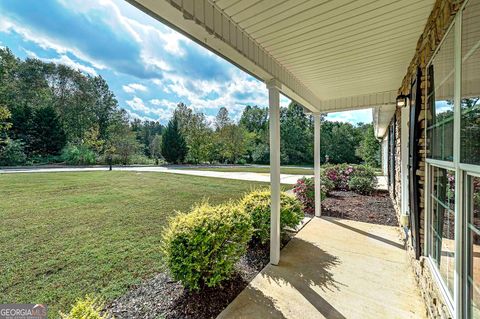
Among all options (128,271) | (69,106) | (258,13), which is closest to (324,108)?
(258,13)

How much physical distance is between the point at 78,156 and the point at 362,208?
94.3 feet

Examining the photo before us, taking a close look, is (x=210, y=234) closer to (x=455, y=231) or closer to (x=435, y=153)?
(x=455, y=231)

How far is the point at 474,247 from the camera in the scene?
50.1 inches

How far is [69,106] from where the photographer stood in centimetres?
3073

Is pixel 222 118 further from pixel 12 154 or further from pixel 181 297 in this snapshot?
pixel 181 297

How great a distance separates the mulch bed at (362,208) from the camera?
573cm

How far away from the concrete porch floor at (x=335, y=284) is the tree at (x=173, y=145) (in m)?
28.3

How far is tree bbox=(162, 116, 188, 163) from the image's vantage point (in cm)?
3039

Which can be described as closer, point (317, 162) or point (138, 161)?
point (317, 162)

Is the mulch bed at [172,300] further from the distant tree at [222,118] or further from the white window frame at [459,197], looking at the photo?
the distant tree at [222,118]

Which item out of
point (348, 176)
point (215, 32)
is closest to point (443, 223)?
point (215, 32)

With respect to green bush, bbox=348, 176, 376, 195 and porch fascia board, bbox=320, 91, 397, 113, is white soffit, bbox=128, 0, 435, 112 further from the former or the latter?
green bush, bbox=348, 176, 376, 195

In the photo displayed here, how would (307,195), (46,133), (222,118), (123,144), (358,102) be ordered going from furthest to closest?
(222,118) → (46,133) → (123,144) → (307,195) → (358,102)

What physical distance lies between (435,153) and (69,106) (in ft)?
131
